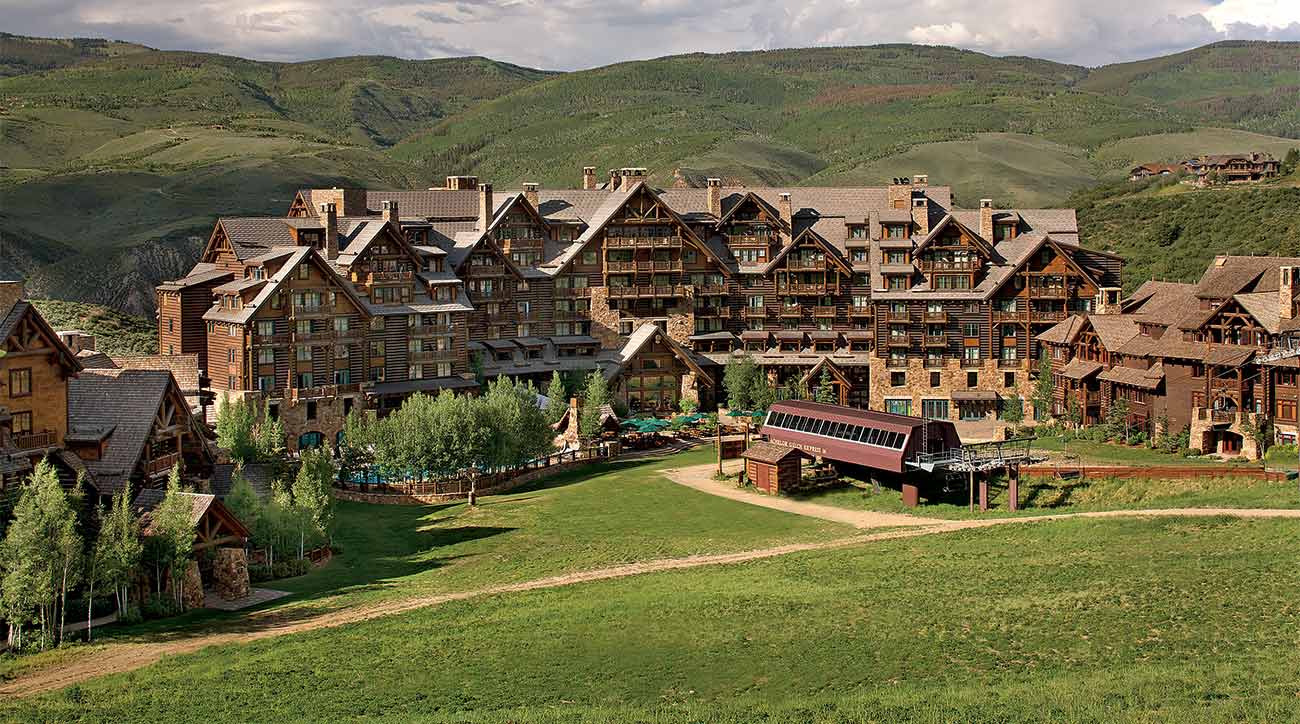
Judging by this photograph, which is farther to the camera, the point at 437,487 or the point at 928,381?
the point at 928,381

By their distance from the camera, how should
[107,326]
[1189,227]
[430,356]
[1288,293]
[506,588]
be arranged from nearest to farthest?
1. [506,588]
2. [1288,293]
3. [430,356]
4. [107,326]
5. [1189,227]

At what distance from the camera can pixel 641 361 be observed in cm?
9750

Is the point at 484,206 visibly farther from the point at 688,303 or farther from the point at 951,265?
the point at 951,265

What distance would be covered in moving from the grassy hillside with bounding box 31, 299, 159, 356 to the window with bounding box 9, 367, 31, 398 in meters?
49.8

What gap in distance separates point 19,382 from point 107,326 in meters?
63.2

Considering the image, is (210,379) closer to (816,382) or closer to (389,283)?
(389,283)

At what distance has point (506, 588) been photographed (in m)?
49.9

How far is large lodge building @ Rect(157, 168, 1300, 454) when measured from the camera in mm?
82188

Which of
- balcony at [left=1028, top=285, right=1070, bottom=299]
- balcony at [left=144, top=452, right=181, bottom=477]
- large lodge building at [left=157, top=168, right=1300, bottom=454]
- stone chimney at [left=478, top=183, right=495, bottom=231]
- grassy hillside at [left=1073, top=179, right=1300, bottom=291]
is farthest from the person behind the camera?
grassy hillside at [left=1073, top=179, right=1300, bottom=291]

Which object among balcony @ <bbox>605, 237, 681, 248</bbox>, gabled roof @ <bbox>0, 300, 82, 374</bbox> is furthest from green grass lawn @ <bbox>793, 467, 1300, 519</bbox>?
balcony @ <bbox>605, 237, 681, 248</bbox>

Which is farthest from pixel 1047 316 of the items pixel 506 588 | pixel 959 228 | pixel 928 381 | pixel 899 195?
pixel 506 588

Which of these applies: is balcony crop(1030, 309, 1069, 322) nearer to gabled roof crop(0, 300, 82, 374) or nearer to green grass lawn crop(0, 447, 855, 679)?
green grass lawn crop(0, 447, 855, 679)

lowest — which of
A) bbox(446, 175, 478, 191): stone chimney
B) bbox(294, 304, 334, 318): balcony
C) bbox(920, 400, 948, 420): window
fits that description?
bbox(920, 400, 948, 420): window

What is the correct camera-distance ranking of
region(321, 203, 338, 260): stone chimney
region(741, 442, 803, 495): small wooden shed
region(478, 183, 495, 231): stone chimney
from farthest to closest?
region(478, 183, 495, 231): stone chimney, region(321, 203, 338, 260): stone chimney, region(741, 442, 803, 495): small wooden shed
